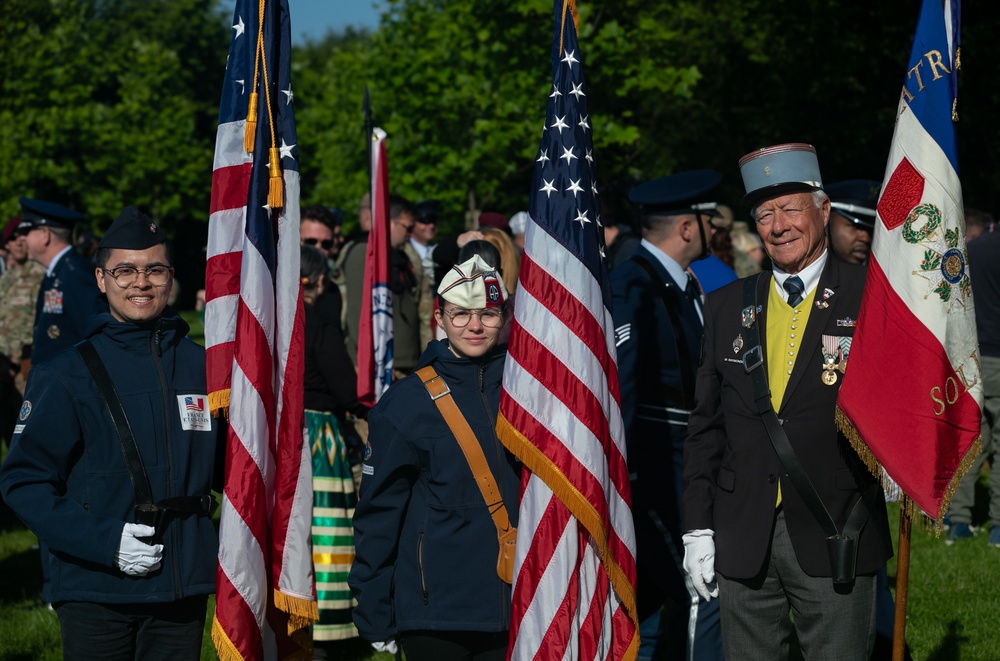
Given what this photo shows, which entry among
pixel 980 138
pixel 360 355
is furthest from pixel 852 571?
pixel 980 138

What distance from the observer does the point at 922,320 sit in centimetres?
455

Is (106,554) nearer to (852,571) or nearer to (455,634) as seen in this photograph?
(455,634)

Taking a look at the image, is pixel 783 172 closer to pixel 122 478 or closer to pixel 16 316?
pixel 122 478

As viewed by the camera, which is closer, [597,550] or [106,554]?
[106,554]

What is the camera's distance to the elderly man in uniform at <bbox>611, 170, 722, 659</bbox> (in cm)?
570

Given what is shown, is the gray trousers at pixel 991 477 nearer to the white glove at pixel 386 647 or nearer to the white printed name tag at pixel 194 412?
the white glove at pixel 386 647

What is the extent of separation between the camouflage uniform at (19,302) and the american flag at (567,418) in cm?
735

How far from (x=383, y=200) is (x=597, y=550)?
4502mm

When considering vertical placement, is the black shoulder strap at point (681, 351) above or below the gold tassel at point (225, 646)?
above

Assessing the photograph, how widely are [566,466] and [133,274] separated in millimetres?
1850

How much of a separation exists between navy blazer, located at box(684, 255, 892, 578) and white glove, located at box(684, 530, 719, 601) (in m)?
0.03

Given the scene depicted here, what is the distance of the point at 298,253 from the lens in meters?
5.07

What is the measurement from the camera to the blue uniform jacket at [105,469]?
4.34 metres

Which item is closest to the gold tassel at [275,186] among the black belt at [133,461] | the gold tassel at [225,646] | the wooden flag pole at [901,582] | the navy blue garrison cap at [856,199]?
the black belt at [133,461]
